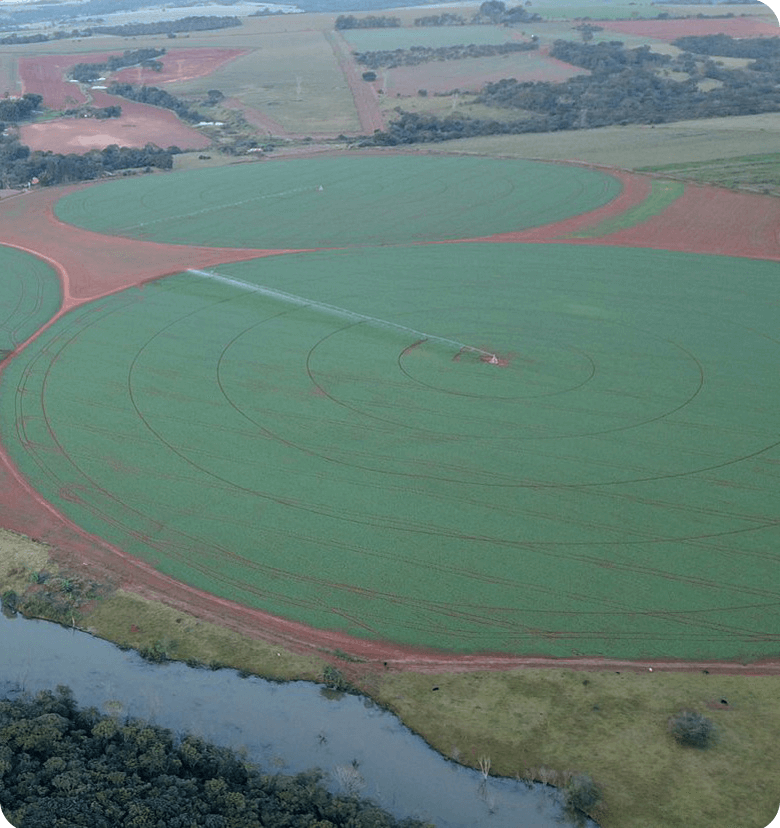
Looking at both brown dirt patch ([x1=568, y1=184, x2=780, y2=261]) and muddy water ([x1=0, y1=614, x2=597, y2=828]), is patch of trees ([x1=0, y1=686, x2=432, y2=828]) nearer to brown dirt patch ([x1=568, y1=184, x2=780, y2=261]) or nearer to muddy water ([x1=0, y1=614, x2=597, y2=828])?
muddy water ([x1=0, y1=614, x2=597, y2=828])

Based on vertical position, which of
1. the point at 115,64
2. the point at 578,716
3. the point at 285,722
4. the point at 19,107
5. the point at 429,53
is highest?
the point at 429,53

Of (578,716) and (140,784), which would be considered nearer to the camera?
(140,784)

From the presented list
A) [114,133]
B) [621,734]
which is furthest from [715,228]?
[114,133]

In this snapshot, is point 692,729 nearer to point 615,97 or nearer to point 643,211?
point 643,211

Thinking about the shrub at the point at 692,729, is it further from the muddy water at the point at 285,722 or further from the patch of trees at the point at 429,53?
the patch of trees at the point at 429,53

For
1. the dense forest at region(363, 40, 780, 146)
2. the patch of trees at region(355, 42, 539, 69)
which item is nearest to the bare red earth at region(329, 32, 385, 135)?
the patch of trees at region(355, 42, 539, 69)

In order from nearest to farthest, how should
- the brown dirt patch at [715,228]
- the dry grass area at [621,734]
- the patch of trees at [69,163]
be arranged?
the dry grass area at [621,734] → the brown dirt patch at [715,228] → the patch of trees at [69,163]

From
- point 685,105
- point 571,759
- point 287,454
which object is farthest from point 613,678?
point 685,105

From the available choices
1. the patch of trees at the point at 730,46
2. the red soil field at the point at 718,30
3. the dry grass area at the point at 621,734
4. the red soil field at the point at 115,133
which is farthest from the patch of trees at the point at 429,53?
the dry grass area at the point at 621,734
